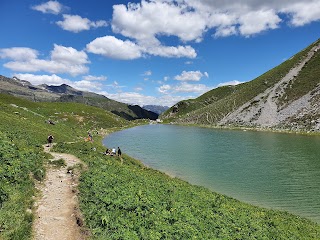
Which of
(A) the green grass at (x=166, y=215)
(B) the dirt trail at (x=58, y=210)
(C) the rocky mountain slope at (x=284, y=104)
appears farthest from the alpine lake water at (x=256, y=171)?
(C) the rocky mountain slope at (x=284, y=104)

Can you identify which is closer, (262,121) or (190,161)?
(190,161)

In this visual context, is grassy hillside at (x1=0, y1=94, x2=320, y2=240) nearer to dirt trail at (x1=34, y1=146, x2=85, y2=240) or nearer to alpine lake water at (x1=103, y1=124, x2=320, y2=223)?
dirt trail at (x1=34, y1=146, x2=85, y2=240)

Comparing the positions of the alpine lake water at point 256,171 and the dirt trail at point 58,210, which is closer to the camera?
the dirt trail at point 58,210

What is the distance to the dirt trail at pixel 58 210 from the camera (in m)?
17.8

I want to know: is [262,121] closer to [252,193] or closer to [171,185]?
[252,193]

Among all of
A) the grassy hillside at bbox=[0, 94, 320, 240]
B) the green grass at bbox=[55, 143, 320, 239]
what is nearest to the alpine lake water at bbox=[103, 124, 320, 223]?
the grassy hillside at bbox=[0, 94, 320, 240]

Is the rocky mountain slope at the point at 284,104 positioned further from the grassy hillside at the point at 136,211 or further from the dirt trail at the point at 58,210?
the dirt trail at the point at 58,210

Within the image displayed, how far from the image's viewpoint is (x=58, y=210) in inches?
837

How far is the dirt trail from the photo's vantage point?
1778 centimetres

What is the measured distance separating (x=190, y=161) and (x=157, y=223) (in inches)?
1674

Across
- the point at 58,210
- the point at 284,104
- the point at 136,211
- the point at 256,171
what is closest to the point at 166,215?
the point at 136,211

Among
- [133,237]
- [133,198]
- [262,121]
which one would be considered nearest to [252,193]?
[133,198]

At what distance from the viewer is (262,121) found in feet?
505

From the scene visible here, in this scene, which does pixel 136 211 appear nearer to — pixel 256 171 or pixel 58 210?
pixel 58 210
